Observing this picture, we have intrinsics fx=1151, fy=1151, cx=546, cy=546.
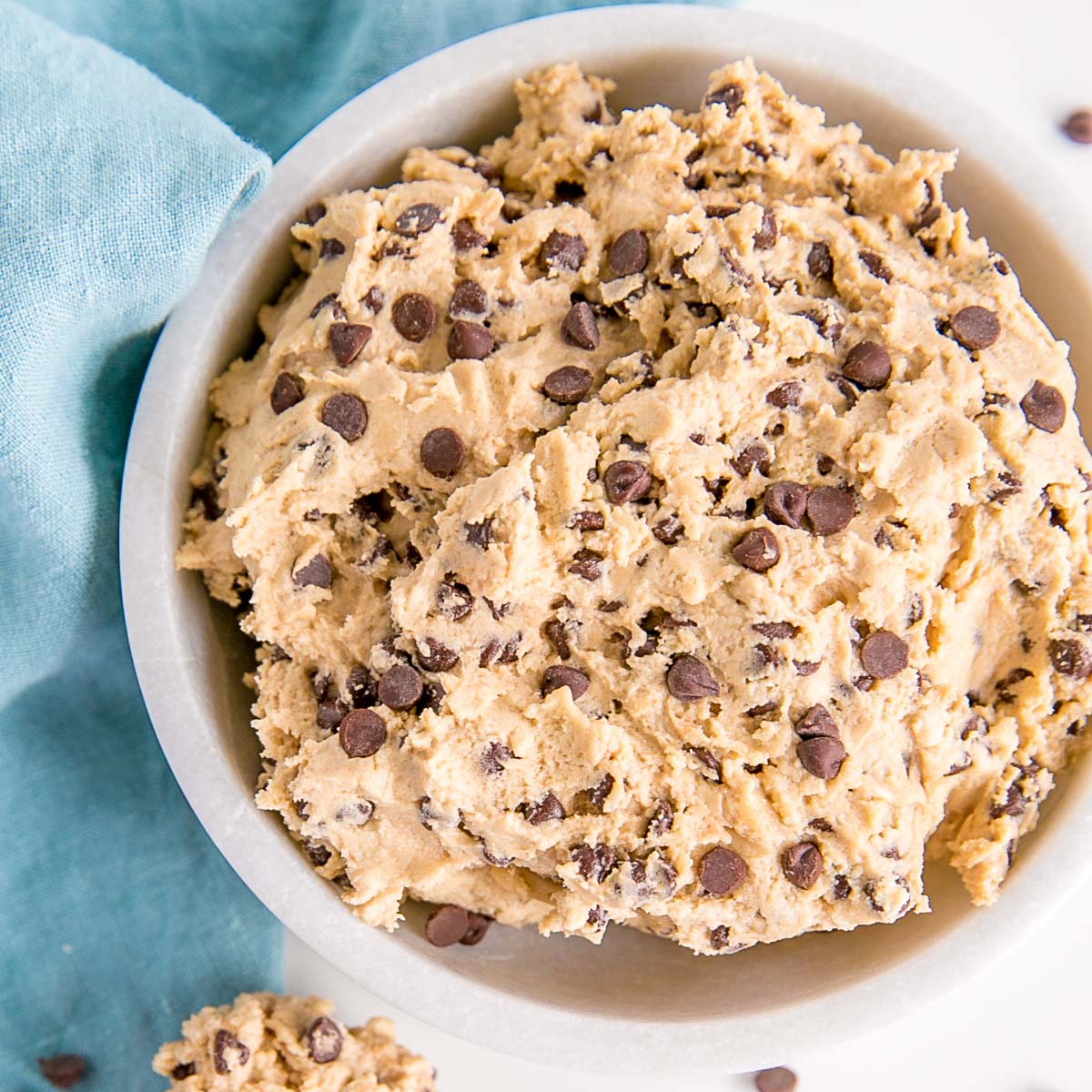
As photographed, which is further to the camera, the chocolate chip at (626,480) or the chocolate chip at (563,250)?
the chocolate chip at (563,250)

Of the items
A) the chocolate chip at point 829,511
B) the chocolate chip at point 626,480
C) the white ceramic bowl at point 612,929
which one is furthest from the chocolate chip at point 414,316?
the chocolate chip at point 829,511

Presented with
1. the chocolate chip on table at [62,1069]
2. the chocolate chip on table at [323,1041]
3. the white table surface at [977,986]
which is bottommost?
the chocolate chip on table at [62,1069]

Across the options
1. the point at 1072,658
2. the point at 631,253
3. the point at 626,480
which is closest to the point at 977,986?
the point at 1072,658

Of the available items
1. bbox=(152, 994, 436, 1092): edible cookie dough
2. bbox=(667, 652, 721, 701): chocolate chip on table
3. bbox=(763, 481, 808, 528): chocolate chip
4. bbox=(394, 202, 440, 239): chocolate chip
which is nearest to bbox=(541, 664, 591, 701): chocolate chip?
bbox=(667, 652, 721, 701): chocolate chip on table

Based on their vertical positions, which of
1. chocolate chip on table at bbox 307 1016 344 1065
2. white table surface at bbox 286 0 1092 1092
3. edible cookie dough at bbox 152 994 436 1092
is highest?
white table surface at bbox 286 0 1092 1092

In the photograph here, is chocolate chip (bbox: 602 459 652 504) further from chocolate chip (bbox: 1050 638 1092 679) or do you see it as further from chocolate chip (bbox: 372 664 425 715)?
chocolate chip (bbox: 1050 638 1092 679)

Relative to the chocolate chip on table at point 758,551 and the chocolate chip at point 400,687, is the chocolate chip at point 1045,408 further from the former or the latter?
the chocolate chip at point 400,687

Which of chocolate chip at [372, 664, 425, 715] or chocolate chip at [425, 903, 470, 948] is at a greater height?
chocolate chip at [372, 664, 425, 715]

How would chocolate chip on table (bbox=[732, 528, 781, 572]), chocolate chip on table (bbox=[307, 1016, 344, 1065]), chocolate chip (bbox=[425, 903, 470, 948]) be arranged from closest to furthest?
1. chocolate chip on table (bbox=[732, 528, 781, 572])
2. chocolate chip (bbox=[425, 903, 470, 948])
3. chocolate chip on table (bbox=[307, 1016, 344, 1065])
